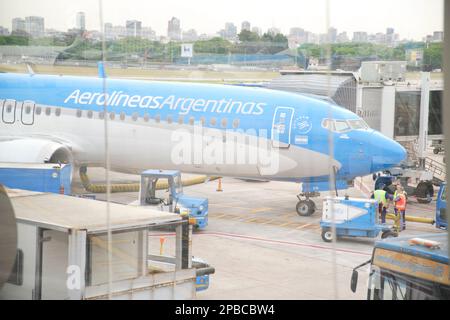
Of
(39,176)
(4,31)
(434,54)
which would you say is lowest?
(39,176)

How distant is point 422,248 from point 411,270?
0.16 metres

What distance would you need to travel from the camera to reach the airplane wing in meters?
11.1

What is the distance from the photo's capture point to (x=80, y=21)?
7441 mm

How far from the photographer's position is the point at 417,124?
13.3 meters

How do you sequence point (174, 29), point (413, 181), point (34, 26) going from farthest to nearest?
1. point (413, 181)
2. point (174, 29)
3. point (34, 26)

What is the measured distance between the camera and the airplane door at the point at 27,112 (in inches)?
463

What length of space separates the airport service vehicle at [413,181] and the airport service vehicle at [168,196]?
13.9ft

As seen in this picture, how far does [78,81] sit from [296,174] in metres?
3.91

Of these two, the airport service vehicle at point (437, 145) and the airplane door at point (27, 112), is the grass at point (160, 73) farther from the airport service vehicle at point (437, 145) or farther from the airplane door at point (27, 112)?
the airport service vehicle at point (437, 145)

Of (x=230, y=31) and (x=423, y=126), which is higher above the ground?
(x=230, y=31)

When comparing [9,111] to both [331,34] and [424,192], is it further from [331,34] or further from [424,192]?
[424,192]

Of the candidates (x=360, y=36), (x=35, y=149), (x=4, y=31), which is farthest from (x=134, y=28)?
(x=35, y=149)

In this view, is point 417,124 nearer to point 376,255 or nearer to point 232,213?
point 232,213

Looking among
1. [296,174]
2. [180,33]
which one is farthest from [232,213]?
[180,33]
